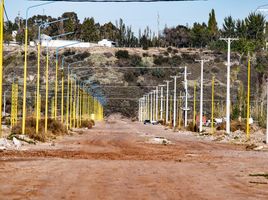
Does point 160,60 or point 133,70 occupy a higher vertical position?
point 160,60

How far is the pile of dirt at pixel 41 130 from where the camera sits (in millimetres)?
37862

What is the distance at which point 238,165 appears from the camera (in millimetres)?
22250

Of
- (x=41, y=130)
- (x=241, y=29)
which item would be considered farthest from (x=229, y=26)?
(x=41, y=130)

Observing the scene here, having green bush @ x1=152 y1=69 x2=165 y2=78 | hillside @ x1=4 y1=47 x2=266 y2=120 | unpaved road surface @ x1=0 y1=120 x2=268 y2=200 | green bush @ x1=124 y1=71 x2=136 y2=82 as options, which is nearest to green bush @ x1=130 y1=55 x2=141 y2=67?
hillside @ x1=4 y1=47 x2=266 y2=120

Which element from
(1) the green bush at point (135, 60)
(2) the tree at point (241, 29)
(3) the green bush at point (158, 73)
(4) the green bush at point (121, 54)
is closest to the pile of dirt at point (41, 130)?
(3) the green bush at point (158, 73)

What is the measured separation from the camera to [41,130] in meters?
44.7

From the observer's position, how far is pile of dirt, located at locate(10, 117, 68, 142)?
37.9 metres

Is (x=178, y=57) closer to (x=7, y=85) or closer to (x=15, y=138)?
(x=7, y=85)

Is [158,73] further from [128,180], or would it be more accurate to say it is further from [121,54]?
[128,180]

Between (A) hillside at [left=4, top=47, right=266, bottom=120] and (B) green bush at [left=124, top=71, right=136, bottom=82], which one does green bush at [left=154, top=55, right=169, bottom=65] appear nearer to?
(A) hillside at [left=4, top=47, right=266, bottom=120]

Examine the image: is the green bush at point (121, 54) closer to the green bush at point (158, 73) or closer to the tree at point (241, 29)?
the green bush at point (158, 73)

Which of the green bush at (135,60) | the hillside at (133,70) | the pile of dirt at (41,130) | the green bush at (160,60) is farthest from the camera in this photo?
the green bush at (160,60)

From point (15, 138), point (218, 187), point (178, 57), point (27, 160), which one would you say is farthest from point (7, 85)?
point (218, 187)

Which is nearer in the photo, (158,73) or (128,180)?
(128,180)
